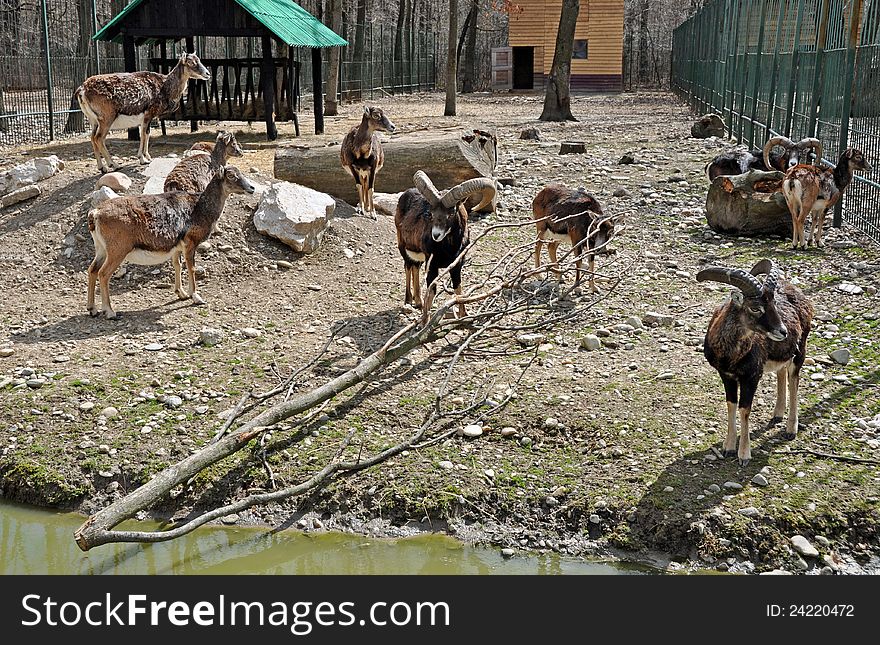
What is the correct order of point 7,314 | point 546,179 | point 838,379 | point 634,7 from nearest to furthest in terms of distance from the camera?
point 838,379 < point 7,314 < point 546,179 < point 634,7

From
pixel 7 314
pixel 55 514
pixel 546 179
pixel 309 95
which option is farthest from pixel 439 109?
pixel 55 514

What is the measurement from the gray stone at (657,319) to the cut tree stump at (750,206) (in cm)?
349

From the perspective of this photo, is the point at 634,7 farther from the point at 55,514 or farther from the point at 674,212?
the point at 55,514

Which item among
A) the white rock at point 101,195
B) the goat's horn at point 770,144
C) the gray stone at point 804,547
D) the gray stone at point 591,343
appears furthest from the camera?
the goat's horn at point 770,144

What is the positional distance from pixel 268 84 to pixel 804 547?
13.8 metres

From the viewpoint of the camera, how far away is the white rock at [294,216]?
10.0 m

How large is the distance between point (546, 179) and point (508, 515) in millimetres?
9534

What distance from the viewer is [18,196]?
10.9 m

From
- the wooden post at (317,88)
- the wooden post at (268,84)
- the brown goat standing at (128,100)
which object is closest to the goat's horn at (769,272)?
the brown goat standing at (128,100)

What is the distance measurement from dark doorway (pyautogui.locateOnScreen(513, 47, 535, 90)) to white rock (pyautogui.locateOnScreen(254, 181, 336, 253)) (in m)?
33.3

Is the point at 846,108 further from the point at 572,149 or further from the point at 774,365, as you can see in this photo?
the point at 774,365

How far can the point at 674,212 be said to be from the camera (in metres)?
12.4

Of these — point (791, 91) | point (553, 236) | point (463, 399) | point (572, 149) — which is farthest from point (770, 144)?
point (463, 399)

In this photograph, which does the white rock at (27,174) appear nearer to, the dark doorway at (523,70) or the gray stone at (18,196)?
the gray stone at (18,196)
